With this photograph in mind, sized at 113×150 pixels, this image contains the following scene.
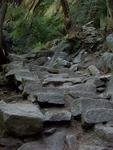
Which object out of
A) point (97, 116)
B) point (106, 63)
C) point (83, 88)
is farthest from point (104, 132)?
point (106, 63)

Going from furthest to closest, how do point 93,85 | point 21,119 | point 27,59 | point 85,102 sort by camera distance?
point 27,59 → point 93,85 → point 85,102 → point 21,119

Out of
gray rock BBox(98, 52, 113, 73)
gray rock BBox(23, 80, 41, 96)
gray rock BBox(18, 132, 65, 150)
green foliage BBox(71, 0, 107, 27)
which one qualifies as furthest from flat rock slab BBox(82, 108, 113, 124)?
green foliage BBox(71, 0, 107, 27)

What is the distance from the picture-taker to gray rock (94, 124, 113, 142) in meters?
3.48

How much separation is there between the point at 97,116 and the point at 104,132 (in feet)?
1.08

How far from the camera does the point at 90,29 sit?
10.1 meters

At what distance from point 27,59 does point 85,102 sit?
557 centimetres

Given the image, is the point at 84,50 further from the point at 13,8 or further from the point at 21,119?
the point at 13,8

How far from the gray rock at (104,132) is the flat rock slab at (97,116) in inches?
3.3

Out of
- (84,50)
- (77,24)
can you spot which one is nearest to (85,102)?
(84,50)

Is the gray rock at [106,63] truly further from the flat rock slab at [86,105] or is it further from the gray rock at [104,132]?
the gray rock at [104,132]

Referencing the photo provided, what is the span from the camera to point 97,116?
384 centimetres

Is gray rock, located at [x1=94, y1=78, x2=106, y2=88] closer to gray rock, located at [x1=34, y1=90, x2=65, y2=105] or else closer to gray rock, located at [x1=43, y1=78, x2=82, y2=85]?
gray rock, located at [x1=43, y1=78, x2=82, y2=85]

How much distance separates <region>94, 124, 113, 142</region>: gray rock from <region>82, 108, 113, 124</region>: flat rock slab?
0.08 metres

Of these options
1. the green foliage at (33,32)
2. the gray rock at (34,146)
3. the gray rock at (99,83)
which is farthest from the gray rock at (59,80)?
the green foliage at (33,32)
